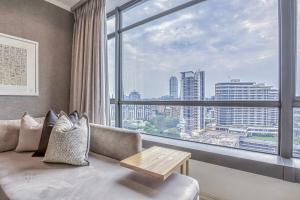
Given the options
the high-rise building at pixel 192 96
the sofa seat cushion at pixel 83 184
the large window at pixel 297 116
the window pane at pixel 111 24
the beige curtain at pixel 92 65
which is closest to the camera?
the sofa seat cushion at pixel 83 184

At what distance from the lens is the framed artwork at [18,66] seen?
7.03ft

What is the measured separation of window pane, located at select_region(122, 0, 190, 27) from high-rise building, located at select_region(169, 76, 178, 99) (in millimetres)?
910

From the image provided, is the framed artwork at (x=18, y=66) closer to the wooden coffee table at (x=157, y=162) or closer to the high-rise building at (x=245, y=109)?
the wooden coffee table at (x=157, y=162)

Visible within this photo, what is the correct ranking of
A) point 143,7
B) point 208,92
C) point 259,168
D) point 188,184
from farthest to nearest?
point 143,7 < point 208,92 < point 259,168 < point 188,184

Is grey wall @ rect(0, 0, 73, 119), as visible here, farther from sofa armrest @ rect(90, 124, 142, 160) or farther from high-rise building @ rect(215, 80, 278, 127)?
high-rise building @ rect(215, 80, 278, 127)

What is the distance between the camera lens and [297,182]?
1.23 m

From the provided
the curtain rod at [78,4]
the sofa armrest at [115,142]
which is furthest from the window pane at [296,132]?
the curtain rod at [78,4]

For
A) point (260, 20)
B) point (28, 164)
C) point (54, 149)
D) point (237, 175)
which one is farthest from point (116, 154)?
point (260, 20)

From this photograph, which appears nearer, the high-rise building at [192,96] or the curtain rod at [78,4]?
the high-rise building at [192,96]

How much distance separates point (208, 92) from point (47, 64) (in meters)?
2.31

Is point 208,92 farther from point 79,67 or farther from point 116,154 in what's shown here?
point 79,67

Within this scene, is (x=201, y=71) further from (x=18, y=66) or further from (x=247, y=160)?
(x=18, y=66)

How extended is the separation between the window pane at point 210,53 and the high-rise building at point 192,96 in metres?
0.01

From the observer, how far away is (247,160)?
1.40 meters
